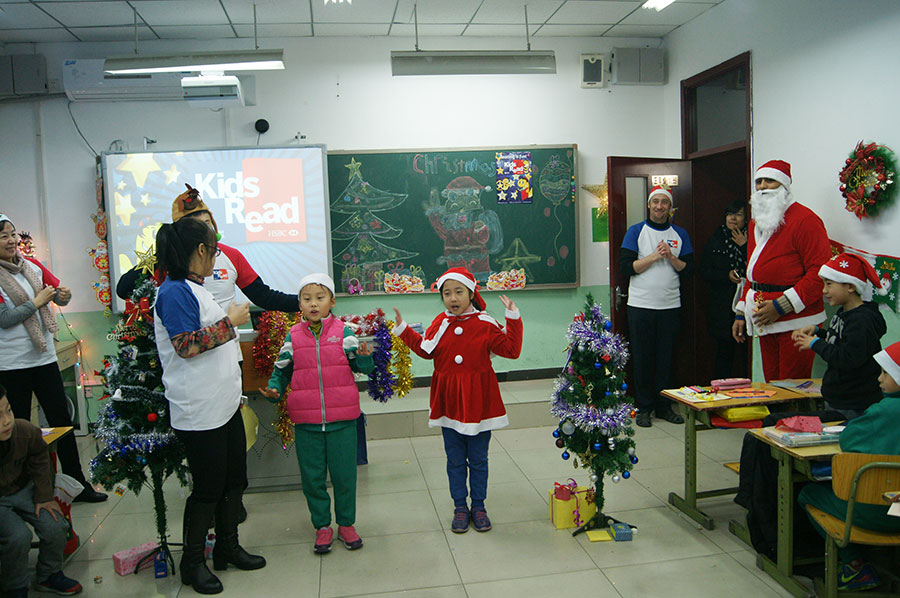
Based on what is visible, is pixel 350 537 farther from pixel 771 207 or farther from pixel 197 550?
pixel 771 207

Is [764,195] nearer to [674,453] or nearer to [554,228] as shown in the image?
[674,453]

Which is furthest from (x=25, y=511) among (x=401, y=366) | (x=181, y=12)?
(x=181, y=12)

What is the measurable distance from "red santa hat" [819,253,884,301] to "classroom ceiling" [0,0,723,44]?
3.11 metres

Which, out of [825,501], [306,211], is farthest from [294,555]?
[306,211]

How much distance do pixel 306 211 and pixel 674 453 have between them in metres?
3.59

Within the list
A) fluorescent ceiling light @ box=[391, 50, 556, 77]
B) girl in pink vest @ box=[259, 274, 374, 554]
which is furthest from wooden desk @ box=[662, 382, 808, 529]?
fluorescent ceiling light @ box=[391, 50, 556, 77]

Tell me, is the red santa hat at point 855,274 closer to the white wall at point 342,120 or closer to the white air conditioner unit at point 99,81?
the white wall at point 342,120

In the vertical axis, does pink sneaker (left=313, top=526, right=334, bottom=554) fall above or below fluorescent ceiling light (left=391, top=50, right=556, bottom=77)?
below

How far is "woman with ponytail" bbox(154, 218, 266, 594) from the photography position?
8.50ft

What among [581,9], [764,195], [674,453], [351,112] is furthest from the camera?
[351,112]

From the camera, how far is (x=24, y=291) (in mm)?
3605

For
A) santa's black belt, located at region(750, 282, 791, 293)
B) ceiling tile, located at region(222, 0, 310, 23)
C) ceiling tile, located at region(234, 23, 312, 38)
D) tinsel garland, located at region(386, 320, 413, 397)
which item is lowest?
tinsel garland, located at region(386, 320, 413, 397)

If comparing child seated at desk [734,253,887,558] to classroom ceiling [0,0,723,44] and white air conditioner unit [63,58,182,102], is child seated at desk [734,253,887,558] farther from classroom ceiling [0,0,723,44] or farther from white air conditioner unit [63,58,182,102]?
white air conditioner unit [63,58,182,102]

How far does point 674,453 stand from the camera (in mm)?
4465
